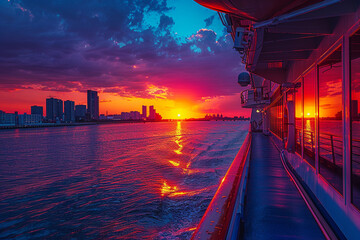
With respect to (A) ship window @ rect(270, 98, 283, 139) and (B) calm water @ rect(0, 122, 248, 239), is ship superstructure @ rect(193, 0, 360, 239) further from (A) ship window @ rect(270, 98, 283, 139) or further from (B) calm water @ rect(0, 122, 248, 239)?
(A) ship window @ rect(270, 98, 283, 139)

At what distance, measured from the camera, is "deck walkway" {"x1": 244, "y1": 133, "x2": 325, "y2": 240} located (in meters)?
2.71

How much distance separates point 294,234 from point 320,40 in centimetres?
366

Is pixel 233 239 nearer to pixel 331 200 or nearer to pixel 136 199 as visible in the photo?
pixel 331 200

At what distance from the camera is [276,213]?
10.8ft

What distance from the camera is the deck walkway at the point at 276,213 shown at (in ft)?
8.89

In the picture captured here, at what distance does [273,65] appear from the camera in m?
8.46

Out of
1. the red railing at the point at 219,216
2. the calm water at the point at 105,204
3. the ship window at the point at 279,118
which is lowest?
the calm water at the point at 105,204

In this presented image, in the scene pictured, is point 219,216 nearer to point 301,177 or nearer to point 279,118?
point 301,177

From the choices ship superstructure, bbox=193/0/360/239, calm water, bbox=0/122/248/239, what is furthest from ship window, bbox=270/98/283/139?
ship superstructure, bbox=193/0/360/239

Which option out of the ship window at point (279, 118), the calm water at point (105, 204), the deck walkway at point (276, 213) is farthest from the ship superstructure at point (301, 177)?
the ship window at point (279, 118)

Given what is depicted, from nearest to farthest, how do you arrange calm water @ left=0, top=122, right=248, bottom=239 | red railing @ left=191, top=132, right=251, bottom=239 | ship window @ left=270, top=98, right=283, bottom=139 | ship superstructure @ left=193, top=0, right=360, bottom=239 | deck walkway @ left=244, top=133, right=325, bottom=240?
1. red railing @ left=191, top=132, right=251, bottom=239
2. ship superstructure @ left=193, top=0, right=360, bottom=239
3. deck walkway @ left=244, top=133, right=325, bottom=240
4. calm water @ left=0, top=122, right=248, bottom=239
5. ship window @ left=270, top=98, right=283, bottom=139

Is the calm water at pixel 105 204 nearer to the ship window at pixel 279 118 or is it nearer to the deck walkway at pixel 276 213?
the deck walkway at pixel 276 213

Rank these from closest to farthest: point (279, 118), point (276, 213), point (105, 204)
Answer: point (276, 213) < point (105, 204) < point (279, 118)

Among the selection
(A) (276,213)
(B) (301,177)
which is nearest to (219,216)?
(A) (276,213)
